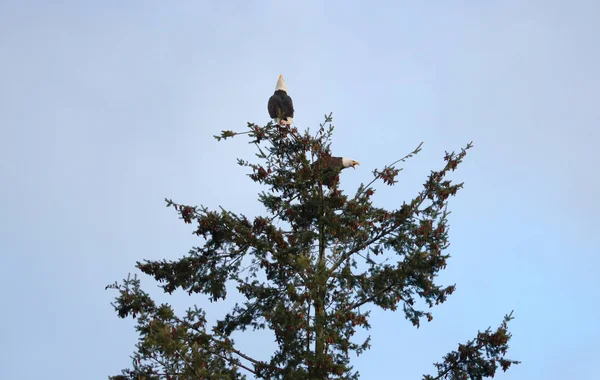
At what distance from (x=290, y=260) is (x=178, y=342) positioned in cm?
311

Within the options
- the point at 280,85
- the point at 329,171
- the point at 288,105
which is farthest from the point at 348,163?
the point at 280,85

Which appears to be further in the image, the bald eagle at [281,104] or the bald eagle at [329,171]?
the bald eagle at [281,104]

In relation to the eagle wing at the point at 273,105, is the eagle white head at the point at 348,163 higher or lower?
lower

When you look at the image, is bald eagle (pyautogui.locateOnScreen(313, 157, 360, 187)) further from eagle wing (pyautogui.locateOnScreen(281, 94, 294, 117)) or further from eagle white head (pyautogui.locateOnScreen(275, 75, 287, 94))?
eagle white head (pyautogui.locateOnScreen(275, 75, 287, 94))

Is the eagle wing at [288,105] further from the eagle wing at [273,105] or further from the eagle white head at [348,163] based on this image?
the eagle white head at [348,163]

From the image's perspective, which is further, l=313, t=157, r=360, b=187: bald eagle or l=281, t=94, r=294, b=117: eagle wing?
l=281, t=94, r=294, b=117: eagle wing

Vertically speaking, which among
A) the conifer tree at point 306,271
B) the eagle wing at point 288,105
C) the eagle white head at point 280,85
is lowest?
the conifer tree at point 306,271

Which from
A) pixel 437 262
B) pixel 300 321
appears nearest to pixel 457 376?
pixel 437 262

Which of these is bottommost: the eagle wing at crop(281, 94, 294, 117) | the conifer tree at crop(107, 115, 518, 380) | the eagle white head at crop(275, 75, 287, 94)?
the conifer tree at crop(107, 115, 518, 380)

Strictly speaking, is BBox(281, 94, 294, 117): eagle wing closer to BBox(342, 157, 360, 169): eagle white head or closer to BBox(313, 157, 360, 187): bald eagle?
BBox(342, 157, 360, 169): eagle white head

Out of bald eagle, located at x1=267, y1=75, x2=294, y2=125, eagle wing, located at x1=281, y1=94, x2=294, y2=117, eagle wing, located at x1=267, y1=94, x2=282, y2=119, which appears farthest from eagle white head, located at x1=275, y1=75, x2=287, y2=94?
eagle wing, located at x1=281, y1=94, x2=294, y2=117

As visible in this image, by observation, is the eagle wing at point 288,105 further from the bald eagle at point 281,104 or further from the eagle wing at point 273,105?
the eagle wing at point 273,105

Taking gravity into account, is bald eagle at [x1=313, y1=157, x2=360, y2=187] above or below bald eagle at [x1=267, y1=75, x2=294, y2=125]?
below

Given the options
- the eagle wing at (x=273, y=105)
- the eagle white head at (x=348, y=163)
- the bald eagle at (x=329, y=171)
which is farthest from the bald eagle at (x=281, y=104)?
the bald eagle at (x=329, y=171)
